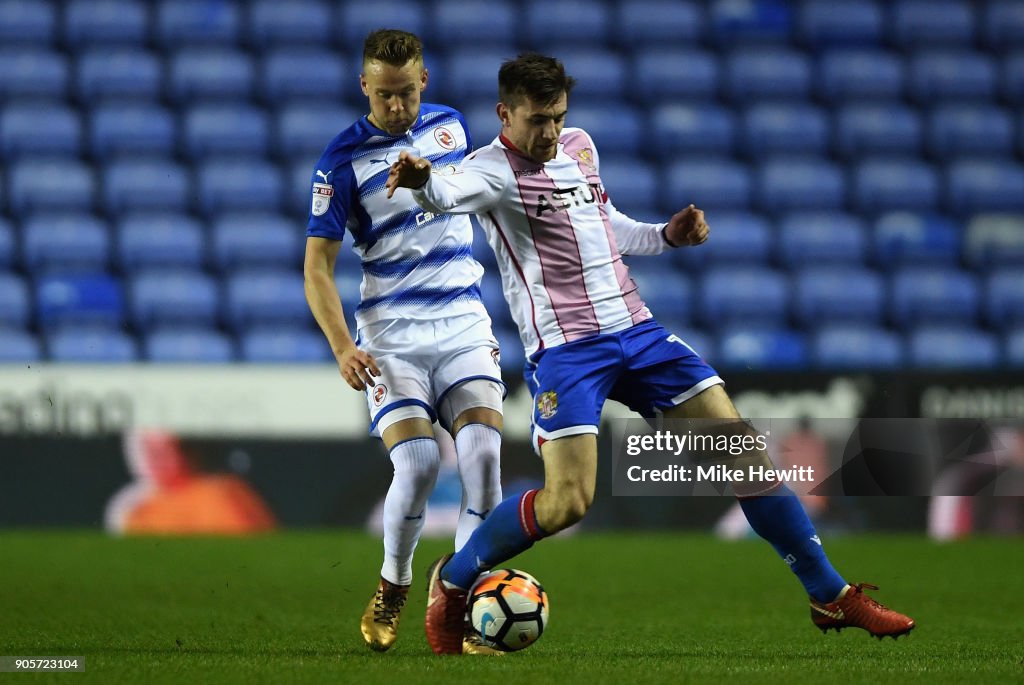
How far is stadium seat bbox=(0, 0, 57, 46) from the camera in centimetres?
1231

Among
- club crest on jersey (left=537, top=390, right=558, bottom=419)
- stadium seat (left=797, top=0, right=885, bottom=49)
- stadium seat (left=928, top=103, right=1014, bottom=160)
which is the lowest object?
club crest on jersey (left=537, top=390, right=558, bottom=419)

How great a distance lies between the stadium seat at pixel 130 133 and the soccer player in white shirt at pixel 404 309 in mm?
7155

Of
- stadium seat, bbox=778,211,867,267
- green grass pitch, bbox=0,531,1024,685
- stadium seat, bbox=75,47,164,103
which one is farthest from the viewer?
stadium seat, bbox=75,47,164,103

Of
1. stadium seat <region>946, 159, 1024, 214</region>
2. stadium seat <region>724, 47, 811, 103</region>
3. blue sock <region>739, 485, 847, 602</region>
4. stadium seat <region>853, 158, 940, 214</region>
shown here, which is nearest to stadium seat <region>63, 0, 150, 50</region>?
stadium seat <region>724, 47, 811, 103</region>

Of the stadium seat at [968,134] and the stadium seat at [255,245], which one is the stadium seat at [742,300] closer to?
the stadium seat at [968,134]

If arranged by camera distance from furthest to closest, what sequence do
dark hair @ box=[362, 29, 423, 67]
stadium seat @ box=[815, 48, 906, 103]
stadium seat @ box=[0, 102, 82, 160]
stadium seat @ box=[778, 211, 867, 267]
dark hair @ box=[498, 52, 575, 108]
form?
stadium seat @ box=[815, 48, 906, 103]
stadium seat @ box=[0, 102, 82, 160]
stadium seat @ box=[778, 211, 867, 267]
dark hair @ box=[362, 29, 423, 67]
dark hair @ box=[498, 52, 575, 108]

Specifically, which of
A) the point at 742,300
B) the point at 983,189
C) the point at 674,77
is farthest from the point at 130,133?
the point at 983,189

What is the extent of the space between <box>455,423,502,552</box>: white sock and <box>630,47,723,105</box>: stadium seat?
26.3 feet

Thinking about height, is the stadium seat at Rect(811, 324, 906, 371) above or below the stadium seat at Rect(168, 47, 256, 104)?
below

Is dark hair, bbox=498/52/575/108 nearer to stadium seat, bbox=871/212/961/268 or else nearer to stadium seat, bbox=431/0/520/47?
stadium seat, bbox=871/212/961/268

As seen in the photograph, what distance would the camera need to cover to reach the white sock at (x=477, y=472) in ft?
15.7

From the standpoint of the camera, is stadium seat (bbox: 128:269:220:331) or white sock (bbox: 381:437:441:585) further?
stadium seat (bbox: 128:269:220:331)

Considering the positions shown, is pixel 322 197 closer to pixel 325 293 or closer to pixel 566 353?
pixel 325 293

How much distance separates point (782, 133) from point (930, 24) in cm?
190
